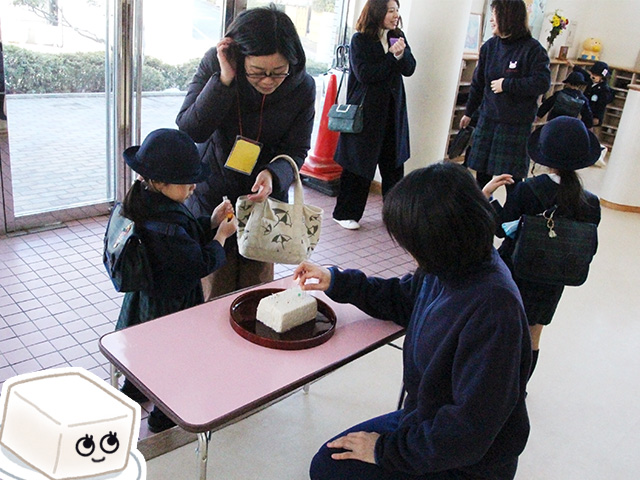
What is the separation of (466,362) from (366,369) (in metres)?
1.32

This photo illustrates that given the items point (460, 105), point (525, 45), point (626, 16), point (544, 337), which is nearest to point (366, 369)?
point (544, 337)

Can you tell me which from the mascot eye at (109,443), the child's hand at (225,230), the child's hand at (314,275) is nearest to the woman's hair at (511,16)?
the child's hand at (225,230)

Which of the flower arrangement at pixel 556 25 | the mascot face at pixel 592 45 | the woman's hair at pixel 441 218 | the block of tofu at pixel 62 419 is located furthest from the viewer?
the mascot face at pixel 592 45

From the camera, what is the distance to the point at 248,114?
209 cm

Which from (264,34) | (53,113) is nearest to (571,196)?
(264,34)

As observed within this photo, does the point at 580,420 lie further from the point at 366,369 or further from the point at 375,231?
the point at 375,231

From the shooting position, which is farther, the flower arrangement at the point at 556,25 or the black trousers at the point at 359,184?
the flower arrangement at the point at 556,25

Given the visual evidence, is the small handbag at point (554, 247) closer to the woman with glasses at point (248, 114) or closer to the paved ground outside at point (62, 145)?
the woman with glasses at point (248, 114)

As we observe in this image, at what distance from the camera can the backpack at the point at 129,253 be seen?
1677mm

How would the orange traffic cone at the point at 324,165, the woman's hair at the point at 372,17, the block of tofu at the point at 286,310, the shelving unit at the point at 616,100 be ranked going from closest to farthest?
the block of tofu at the point at 286,310 → the woman's hair at the point at 372,17 → the orange traffic cone at the point at 324,165 → the shelving unit at the point at 616,100

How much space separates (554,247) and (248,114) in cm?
116

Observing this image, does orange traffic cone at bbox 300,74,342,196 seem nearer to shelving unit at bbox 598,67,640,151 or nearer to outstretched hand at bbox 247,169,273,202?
outstretched hand at bbox 247,169,273,202

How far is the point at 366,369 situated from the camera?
2.52m

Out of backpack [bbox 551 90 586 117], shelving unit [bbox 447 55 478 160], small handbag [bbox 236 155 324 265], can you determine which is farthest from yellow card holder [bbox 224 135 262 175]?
backpack [bbox 551 90 586 117]
